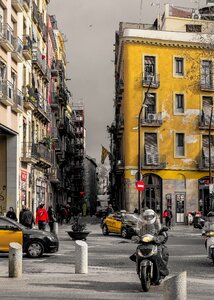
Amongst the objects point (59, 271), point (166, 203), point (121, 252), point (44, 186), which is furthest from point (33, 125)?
point (59, 271)

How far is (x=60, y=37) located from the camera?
2940 inches

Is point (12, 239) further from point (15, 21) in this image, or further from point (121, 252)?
point (15, 21)

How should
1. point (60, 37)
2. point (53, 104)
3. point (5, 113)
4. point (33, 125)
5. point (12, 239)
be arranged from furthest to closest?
1. point (60, 37)
2. point (53, 104)
3. point (33, 125)
4. point (5, 113)
5. point (12, 239)

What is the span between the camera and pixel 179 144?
50.8m

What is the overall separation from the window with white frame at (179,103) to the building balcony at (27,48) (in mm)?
14633

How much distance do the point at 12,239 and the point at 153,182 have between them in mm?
30531

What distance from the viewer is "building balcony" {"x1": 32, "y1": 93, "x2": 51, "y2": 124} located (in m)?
44.0

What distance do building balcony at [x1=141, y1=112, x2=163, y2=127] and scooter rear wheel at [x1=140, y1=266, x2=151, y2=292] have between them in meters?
37.3

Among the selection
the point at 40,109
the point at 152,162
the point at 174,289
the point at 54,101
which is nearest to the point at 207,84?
the point at 152,162

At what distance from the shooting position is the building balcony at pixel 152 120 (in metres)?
49.2

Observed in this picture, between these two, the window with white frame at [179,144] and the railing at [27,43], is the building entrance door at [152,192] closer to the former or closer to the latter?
the window with white frame at [179,144]

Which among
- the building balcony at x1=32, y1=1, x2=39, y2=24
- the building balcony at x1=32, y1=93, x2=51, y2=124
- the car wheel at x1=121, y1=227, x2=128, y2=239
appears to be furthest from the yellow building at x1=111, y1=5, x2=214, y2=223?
the car wheel at x1=121, y1=227, x2=128, y2=239

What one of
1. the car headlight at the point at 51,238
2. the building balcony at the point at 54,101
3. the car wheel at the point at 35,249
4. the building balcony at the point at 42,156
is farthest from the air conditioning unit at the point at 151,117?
the car wheel at the point at 35,249

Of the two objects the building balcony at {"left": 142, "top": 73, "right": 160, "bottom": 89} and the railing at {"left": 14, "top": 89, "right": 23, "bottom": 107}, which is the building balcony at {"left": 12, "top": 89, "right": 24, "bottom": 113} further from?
the building balcony at {"left": 142, "top": 73, "right": 160, "bottom": 89}
